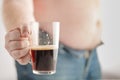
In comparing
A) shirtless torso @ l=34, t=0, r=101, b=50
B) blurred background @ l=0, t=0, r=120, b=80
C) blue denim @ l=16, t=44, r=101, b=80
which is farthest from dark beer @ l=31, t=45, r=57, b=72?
blurred background @ l=0, t=0, r=120, b=80

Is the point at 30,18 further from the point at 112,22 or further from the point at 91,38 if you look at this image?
the point at 112,22

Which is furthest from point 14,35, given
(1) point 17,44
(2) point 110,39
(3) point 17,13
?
(2) point 110,39

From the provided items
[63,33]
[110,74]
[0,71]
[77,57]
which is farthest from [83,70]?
[110,74]

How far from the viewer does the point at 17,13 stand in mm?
816

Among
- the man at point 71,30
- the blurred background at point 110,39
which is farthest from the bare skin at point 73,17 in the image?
the blurred background at point 110,39

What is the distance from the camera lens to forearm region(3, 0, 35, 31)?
2.58 feet

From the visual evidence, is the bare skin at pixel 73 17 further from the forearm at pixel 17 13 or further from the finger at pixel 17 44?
the finger at pixel 17 44

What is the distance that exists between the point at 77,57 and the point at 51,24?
1.30 ft

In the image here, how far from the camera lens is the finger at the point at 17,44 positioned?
679 mm

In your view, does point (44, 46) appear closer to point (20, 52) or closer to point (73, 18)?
point (20, 52)

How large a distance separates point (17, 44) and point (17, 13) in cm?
15

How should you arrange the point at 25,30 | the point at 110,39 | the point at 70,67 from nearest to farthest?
the point at 25,30 < the point at 70,67 < the point at 110,39

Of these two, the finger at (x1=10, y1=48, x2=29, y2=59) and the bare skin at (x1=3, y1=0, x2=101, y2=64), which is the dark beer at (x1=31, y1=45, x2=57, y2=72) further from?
the bare skin at (x1=3, y1=0, x2=101, y2=64)

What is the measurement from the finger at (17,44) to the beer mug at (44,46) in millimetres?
16
